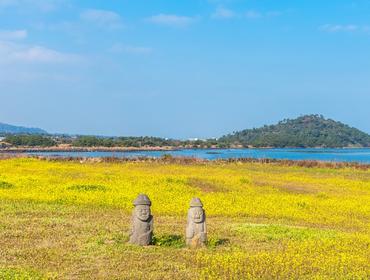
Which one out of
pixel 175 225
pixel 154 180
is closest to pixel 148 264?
pixel 175 225

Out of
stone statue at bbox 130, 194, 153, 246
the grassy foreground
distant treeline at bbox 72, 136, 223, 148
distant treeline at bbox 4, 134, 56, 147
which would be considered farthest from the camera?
distant treeline at bbox 72, 136, 223, 148

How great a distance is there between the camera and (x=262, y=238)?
17.7 metres

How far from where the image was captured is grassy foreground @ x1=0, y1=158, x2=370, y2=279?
13383 millimetres

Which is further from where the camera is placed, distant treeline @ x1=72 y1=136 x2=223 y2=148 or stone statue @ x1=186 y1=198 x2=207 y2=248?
distant treeline @ x1=72 y1=136 x2=223 y2=148

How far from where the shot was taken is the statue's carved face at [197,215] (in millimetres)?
16188

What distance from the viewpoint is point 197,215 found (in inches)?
640

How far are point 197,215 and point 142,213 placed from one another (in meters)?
1.66

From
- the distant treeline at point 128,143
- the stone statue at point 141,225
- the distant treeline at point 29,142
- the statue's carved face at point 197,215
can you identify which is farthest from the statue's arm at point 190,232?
the distant treeline at point 128,143

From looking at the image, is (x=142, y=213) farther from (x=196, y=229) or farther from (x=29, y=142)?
(x=29, y=142)

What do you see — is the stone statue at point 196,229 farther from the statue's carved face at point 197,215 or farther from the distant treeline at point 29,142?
the distant treeline at point 29,142

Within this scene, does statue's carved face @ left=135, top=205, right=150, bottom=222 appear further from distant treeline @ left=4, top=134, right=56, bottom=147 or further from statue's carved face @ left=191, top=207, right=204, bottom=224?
distant treeline @ left=4, top=134, right=56, bottom=147

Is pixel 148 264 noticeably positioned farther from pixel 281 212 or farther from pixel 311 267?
pixel 281 212

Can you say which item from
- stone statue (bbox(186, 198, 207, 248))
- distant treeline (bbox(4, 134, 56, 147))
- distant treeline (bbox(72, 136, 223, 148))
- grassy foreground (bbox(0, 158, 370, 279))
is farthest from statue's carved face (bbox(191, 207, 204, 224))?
distant treeline (bbox(72, 136, 223, 148))

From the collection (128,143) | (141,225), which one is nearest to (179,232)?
(141,225)
